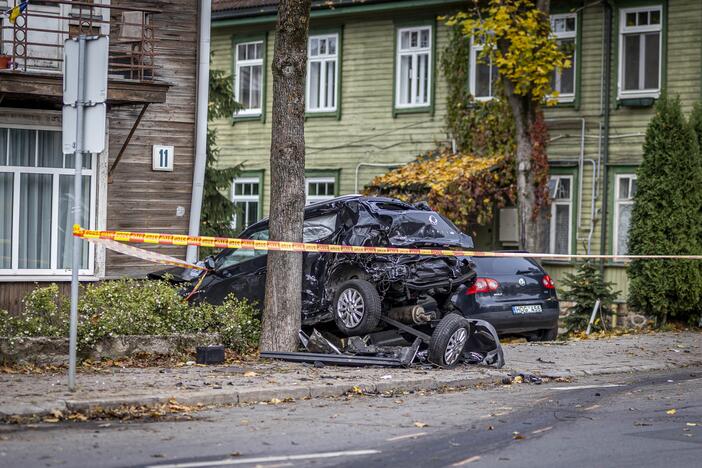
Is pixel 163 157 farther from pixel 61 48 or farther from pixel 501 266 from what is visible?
pixel 501 266

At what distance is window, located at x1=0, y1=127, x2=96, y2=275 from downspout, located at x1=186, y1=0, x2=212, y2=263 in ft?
6.79

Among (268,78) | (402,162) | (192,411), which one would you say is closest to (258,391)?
(192,411)

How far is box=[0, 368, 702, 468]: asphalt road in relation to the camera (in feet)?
27.6

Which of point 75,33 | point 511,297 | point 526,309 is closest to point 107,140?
point 75,33

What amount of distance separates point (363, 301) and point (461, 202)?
11.7 meters

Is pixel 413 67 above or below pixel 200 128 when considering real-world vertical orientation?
above

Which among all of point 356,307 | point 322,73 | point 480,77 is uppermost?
point 322,73

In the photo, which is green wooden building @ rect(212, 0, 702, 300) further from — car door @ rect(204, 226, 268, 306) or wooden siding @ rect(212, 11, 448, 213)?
car door @ rect(204, 226, 268, 306)

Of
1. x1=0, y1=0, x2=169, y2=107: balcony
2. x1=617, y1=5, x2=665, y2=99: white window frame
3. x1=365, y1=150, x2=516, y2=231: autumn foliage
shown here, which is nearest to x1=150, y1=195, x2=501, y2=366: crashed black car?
x1=0, y1=0, x2=169, y2=107: balcony

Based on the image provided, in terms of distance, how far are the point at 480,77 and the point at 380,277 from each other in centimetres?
1433

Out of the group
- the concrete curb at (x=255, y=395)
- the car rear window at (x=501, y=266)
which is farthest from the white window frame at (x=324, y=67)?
the concrete curb at (x=255, y=395)

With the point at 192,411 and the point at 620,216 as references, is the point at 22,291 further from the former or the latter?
the point at 620,216

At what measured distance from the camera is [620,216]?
25.9 metres

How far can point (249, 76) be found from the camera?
3209 centimetres
